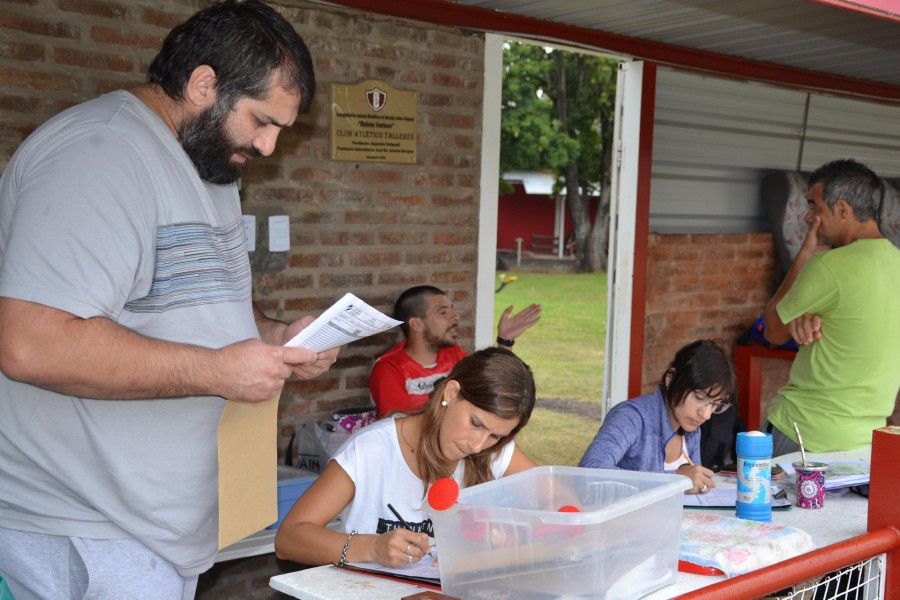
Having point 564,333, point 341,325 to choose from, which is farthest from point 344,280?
point 564,333

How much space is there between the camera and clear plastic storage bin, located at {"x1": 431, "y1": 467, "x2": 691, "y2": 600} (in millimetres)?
1930

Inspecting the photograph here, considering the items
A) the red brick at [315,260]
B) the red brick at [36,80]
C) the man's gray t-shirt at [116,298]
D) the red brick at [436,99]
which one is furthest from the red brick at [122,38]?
the man's gray t-shirt at [116,298]

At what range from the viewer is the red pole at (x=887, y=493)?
2.43m

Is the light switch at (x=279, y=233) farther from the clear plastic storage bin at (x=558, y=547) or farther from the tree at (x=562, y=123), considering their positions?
the tree at (x=562, y=123)

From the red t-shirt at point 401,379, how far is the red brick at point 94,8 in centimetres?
196

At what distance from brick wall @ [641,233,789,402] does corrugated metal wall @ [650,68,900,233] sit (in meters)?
0.11

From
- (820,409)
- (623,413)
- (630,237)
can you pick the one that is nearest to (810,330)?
(820,409)

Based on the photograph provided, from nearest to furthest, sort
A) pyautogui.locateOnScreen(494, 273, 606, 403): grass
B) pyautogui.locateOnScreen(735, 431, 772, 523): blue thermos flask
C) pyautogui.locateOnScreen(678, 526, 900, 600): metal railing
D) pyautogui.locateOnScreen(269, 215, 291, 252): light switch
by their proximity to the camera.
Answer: pyautogui.locateOnScreen(678, 526, 900, 600): metal railing
pyautogui.locateOnScreen(735, 431, 772, 523): blue thermos flask
pyautogui.locateOnScreen(269, 215, 291, 252): light switch
pyautogui.locateOnScreen(494, 273, 606, 403): grass

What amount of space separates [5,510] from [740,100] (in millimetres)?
5679

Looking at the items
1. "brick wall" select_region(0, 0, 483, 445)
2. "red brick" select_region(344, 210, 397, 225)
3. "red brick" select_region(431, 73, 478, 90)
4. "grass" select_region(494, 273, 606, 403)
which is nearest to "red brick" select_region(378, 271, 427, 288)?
"brick wall" select_region(0, 0, 483, 445)

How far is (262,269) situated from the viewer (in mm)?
4633

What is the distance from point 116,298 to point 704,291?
5313 mm

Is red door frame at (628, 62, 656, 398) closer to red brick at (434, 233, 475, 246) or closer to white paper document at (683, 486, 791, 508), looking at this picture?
red brick at (434, 233, 475, 246)

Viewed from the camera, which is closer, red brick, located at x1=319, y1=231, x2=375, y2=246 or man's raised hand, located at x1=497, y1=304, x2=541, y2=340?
red brick, located at x1=319, y1=231, x2=375, y2=246
